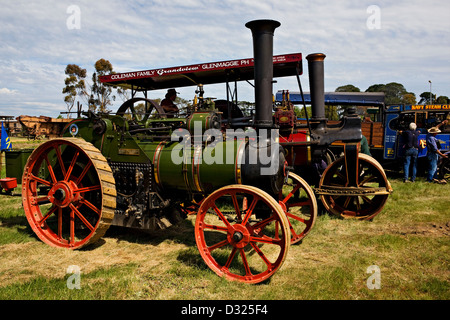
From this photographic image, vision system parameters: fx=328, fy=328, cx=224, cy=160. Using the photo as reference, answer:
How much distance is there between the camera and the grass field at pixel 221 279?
293 cm

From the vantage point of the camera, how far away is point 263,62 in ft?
11.0

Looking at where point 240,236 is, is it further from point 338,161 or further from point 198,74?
point 198,74

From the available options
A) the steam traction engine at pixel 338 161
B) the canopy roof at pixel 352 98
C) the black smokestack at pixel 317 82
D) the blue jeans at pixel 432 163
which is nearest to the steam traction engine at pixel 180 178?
the steam traction engine at pixel 338 161

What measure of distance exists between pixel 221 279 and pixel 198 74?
4.06 m

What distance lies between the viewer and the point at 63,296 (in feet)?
9.36

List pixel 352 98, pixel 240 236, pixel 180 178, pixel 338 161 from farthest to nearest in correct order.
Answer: pixel 352 98, pixel 338 161, pixel 180 178, pixel 240 236

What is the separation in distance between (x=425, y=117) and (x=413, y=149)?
1.76m

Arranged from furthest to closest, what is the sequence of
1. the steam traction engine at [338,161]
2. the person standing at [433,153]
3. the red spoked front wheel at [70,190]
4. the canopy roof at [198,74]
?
the person standing at [433,153]
the canopy roof at [198,74]
the steam traction engine at [338,161]
the red spoked front wheel at [70,190]

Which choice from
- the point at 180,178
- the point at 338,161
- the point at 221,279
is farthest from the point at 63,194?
the point at 338,161

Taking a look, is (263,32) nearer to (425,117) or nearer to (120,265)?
(120,265)

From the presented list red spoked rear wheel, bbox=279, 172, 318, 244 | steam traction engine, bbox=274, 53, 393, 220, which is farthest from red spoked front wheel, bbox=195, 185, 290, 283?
steam traction engine, bbox=274, 53, 393, 220

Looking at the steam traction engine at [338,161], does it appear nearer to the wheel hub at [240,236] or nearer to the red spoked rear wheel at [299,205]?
the red spoked rear wheel at [299,205]

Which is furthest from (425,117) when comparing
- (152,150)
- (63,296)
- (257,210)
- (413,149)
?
(63,296)

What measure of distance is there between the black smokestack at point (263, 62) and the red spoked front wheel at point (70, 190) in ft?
6.21
